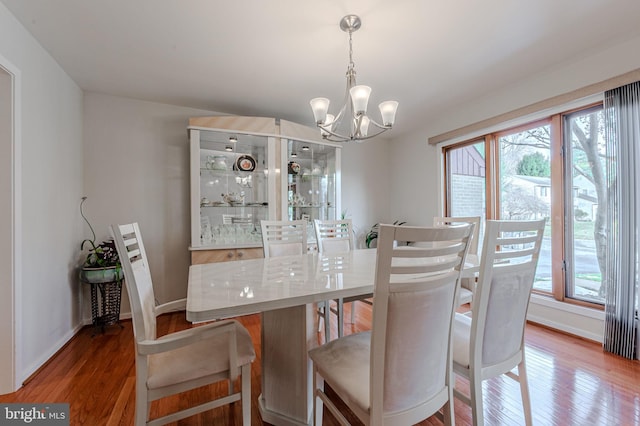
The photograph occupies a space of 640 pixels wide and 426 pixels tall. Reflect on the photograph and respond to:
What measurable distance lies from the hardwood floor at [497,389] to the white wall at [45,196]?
244 mm

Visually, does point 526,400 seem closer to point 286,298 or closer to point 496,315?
point 496,315

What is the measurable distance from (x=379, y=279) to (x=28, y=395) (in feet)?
7.65

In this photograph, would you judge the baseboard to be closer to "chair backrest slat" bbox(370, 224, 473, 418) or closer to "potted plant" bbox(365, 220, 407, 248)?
Result: "chair backrest slat" bbox(370, 224, 473, 418)

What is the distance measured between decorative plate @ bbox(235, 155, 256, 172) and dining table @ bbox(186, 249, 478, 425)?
5.83 feet

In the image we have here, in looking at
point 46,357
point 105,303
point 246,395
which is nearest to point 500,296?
point 246,395

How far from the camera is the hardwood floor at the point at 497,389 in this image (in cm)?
150

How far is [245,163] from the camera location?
128 inches

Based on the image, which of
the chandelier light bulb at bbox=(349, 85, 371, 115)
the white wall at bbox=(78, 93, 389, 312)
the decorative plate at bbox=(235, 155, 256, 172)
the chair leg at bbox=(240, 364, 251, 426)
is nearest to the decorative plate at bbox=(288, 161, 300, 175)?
the decorative plate at bbox=(235, 155, 256, 172)

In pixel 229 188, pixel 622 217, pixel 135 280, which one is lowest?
pixel 135 280

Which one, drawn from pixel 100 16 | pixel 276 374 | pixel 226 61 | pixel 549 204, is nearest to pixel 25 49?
pixel 100 16

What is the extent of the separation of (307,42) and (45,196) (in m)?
2.33

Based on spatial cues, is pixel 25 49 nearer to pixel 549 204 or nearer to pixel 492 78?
pixel 492 78

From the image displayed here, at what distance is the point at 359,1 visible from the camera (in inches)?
65.7

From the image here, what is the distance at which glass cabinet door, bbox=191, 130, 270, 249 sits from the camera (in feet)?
9.96
